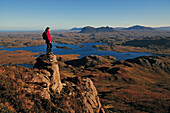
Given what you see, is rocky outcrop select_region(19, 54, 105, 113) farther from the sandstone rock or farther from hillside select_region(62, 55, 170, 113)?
hillside select_region(62, 55, 170, 113)

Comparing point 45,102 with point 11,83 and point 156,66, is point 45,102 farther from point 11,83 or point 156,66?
point 156,66

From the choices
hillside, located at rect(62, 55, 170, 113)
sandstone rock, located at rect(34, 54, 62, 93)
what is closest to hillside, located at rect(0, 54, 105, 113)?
sandstone rock, located at rect(34, 54, 62, 93)

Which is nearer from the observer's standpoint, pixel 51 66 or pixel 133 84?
pixel 51 66

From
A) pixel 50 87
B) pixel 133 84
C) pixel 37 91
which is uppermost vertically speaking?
pixel 37 91

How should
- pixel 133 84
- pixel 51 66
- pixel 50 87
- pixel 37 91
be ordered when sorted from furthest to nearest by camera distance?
pixel 133 84 → pixel 51 66 → pixel 50 87 → pixel 37 91

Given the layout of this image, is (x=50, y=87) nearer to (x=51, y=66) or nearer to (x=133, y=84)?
(x=51, y=66)

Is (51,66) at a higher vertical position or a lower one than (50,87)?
higher

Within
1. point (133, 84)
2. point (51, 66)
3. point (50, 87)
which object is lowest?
point (133, 84)

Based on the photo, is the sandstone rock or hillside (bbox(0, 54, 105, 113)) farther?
the sandstone rock

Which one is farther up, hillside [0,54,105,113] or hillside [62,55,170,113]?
hillside [0,54,105,113]

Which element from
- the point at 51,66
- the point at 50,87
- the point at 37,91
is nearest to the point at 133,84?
the point at 51,66

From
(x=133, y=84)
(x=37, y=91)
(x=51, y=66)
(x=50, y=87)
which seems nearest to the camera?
(x=37, y=91)

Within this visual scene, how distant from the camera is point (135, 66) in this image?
14125 cm

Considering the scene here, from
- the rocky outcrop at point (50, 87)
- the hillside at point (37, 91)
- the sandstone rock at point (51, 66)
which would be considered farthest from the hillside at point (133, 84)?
the sandstone rock at point (51, 66)
